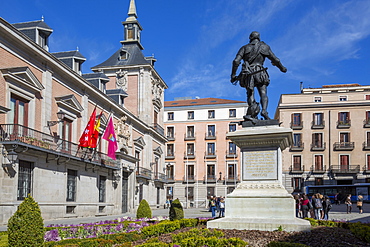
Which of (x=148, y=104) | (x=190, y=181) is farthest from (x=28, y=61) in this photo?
(x=190, y=181)

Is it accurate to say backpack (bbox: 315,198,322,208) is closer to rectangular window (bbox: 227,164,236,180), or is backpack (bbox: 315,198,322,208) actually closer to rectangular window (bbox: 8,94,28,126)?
rectangular window (bbox: 8,94,28,126)

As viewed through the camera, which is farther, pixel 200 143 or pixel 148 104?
pixel 200 143

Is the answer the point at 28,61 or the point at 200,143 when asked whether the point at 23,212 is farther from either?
the point at 200,143

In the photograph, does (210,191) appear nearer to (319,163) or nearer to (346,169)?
(319,163)

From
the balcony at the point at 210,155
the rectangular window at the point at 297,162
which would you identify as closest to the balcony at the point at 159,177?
the balcony at the point at 210,155

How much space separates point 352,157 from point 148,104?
2890cm

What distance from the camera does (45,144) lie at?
2208 centimetres

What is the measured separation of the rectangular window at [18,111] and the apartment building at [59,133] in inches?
2.0

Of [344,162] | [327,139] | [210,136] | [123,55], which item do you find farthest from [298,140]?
[123,55]

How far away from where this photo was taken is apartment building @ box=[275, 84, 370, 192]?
177 feet

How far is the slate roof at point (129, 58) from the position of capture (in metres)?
43.4

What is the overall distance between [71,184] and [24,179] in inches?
214

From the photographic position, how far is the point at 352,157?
178ft

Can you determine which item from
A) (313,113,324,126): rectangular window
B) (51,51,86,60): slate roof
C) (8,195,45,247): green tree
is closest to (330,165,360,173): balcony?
(313,113,324,126): rectangular window
